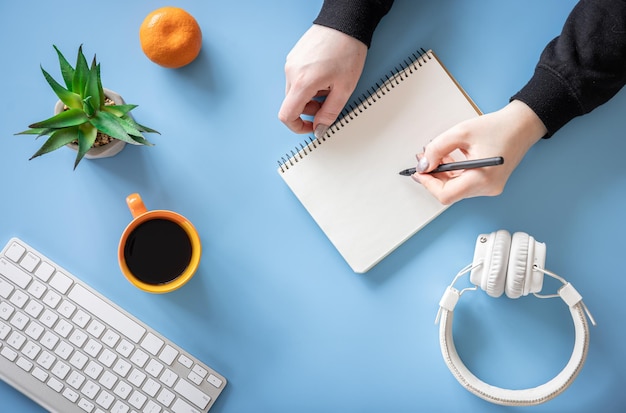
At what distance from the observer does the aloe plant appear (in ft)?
2.10

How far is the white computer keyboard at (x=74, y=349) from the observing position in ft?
2.49

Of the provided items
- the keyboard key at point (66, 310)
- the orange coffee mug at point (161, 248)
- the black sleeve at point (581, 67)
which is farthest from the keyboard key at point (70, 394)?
the black sleeve at point (581, 67)

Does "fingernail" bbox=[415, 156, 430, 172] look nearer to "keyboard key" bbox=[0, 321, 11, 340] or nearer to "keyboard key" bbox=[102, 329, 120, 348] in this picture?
"keyboard key" bbox=[102, 329, 120, 348]

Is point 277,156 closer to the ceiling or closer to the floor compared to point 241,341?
closer to the ceiling

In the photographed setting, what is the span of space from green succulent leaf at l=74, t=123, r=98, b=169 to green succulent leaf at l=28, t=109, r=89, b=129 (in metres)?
0.02

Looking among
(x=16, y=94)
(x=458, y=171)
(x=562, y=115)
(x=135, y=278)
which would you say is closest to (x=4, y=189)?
(x=16, y=94)

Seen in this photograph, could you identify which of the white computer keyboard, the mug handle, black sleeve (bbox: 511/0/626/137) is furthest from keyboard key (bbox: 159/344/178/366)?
black sleeve (bbox: 511/0/626/137)

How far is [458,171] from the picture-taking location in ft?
2.43

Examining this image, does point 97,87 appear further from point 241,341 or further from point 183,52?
point 241,341

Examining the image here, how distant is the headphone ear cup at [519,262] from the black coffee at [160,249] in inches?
17.7

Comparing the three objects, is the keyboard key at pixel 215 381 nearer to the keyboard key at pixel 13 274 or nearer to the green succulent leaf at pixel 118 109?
the keyboard key at pixel 13 274

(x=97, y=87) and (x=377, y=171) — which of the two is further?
(x=377, y=171)

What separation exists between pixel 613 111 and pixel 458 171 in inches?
10.7

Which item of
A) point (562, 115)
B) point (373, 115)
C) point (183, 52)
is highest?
point (183, 52)
